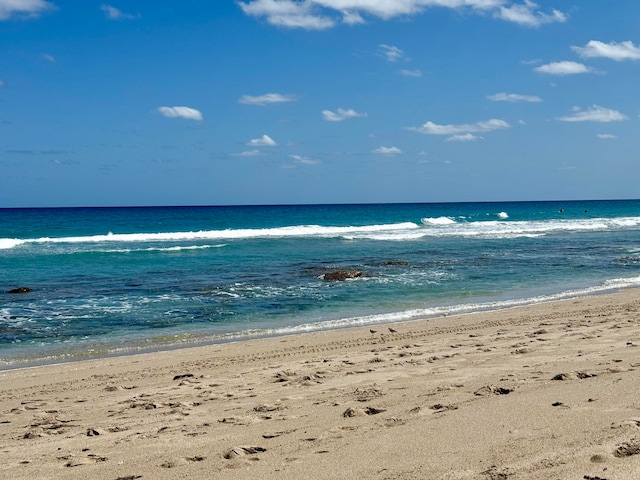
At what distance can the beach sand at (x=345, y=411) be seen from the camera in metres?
4.34

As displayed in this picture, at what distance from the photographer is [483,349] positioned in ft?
29.2

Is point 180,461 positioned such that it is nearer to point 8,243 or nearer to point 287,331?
point 287,331

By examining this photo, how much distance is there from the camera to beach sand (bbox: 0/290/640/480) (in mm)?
4344

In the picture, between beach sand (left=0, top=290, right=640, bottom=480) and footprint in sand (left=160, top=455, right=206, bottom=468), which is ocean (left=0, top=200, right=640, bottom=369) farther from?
footprint in sand (left=160, top=455, right=206, bottom=468)

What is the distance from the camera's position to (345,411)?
5.77m

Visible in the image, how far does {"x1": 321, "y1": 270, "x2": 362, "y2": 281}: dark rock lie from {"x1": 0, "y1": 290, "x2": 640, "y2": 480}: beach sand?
9330 mm

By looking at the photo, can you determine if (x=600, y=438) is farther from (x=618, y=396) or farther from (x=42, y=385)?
(x=42, y=385)

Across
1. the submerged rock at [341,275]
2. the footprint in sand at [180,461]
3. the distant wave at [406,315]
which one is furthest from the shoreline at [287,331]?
the footprint in sand at [180,461]

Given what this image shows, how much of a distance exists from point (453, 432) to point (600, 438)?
1054 mm

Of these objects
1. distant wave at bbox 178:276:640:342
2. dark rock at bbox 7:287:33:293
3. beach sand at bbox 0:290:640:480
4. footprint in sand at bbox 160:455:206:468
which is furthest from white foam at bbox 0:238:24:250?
footprint in sand at bbox 160:455:206:468

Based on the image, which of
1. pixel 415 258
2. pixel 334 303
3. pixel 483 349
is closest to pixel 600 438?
pixel 483 349

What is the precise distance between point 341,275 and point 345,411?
1423 centimetres

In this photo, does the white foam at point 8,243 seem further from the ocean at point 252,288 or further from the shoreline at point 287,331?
the shoreline at point 287,331

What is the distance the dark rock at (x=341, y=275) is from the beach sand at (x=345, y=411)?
933cm
